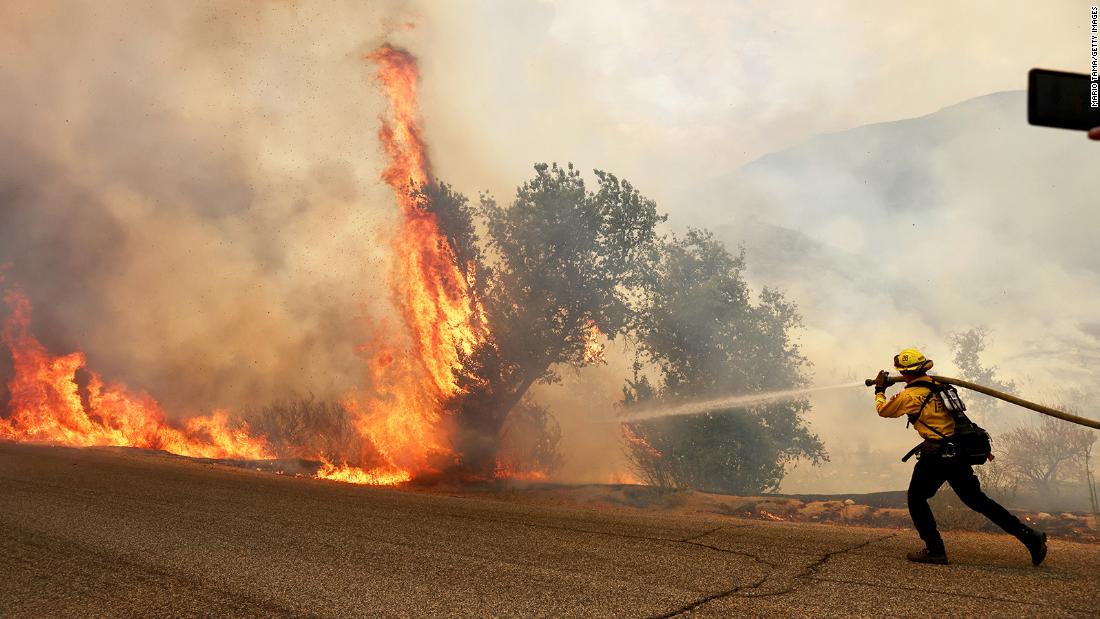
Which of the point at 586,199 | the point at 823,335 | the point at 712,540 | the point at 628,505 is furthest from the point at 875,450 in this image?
the point at 712,540

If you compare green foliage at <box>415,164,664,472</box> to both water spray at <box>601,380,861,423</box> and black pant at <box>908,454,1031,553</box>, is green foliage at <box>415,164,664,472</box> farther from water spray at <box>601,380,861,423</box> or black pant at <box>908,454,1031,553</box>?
black pant at <box>908,454,1031,553</box>

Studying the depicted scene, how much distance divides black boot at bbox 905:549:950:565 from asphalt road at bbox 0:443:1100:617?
0.33ft

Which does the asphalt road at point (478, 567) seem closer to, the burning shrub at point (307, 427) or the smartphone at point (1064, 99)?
the smartphone at point (1064, 99)

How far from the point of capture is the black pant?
6.14 meters

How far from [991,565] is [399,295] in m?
18.5

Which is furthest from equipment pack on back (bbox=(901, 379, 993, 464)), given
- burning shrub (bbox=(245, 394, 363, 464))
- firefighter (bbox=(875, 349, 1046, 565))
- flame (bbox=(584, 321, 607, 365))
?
burning shrub (bbox=(245, 394, 363, 464))

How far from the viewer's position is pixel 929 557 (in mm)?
6355

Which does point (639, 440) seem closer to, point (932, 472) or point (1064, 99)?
point (932, 472)

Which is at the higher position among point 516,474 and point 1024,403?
point 1024,403

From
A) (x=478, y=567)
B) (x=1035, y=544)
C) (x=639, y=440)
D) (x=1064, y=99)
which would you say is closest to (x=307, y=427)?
(x=639, y=440)

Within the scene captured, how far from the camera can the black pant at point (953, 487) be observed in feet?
20.1

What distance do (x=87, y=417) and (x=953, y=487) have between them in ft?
97.8

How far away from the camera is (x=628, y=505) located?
50.9 feet

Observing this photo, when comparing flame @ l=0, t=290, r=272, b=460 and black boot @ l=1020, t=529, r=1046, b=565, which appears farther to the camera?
flame @ l=0, t=290, r=272, b=460
